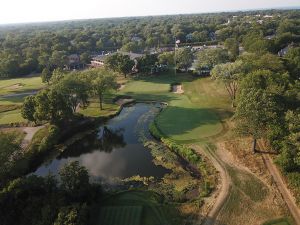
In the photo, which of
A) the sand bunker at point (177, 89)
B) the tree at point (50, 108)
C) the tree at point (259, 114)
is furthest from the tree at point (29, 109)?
the tree at point (259, 114)

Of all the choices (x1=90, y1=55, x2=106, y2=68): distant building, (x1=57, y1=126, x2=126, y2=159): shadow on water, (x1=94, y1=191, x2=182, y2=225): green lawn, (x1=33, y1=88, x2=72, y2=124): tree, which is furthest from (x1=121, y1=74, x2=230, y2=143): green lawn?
(x1=90, y1=55, x2=106, y2=68): distant building

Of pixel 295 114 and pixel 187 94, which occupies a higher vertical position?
pixel 295 114

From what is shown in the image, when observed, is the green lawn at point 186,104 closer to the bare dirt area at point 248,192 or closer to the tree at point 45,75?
the bare dirt area at point 248,192

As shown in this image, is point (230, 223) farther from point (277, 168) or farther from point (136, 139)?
point (136, 139)

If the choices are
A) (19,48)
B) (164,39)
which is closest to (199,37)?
(164,39)

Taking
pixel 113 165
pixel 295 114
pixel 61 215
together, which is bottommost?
pixel 113 165

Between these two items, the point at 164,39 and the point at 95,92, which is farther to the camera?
the point at 164,39

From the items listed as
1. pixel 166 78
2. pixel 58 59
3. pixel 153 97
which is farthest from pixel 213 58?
pixel 58 59
